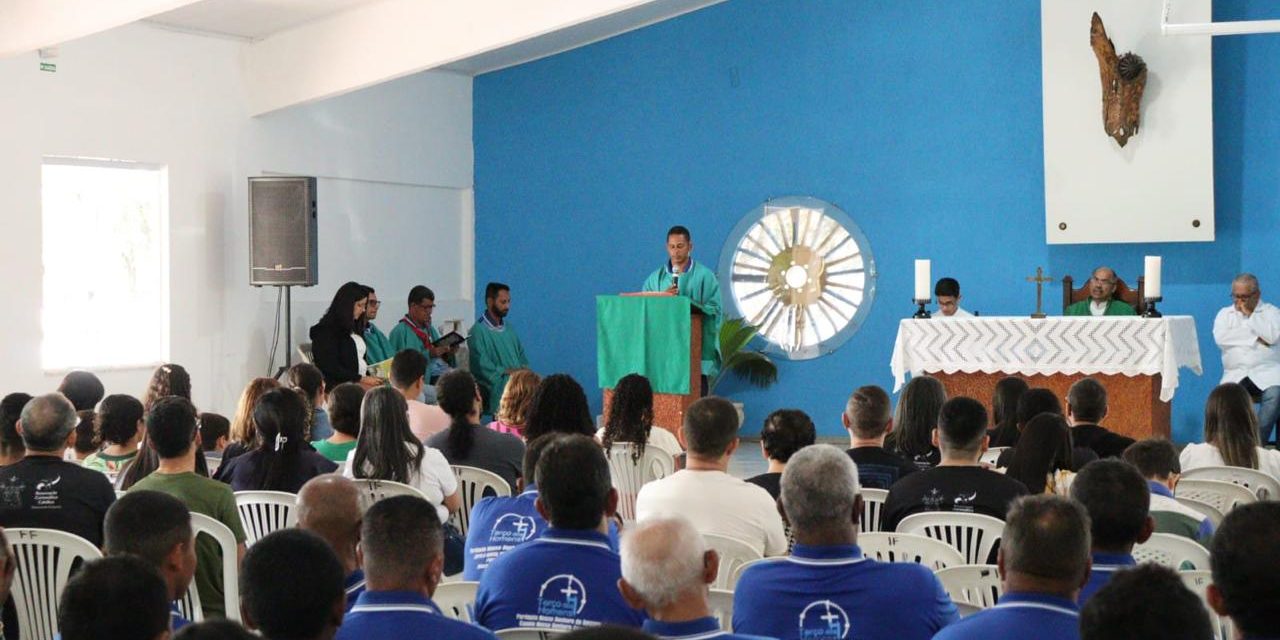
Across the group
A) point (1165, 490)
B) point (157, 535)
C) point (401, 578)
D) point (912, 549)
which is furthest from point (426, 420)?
point (401, 578)

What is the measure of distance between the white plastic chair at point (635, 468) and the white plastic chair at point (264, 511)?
4.97ft

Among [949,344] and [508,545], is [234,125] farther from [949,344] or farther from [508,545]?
[508,545]

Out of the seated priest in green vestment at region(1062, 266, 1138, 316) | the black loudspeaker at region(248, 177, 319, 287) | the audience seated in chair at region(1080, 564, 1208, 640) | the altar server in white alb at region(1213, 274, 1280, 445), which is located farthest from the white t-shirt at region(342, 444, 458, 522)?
the altar server in white alb at region(1213, 274, 1280, 445)

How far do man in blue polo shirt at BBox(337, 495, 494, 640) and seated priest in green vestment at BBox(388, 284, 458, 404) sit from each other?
8538 millimetres

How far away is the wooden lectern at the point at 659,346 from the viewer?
8.85m

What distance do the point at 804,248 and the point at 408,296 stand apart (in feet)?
10.8

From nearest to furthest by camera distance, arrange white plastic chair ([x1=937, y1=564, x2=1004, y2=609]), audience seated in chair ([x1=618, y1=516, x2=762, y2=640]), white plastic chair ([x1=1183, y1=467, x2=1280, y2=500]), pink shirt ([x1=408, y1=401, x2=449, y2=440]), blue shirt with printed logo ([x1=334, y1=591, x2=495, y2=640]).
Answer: audience seated in chair ([x1=618, y1=516, x2=762, y2=640])
blue shirt with printed logo ([x1=334, y1=591, x2=495, y2=640])
white plastic chair ([x1=937, y1=564, x2=1004, y2=609])
white plastic chair ([x1=1183, y1=467, x2=1280, y2=500])
pink shirt ([x1=408, y1=401, x2=449, y2=440])

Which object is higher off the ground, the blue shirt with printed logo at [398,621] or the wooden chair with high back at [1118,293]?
the wooden chair with high back at [1118,293]

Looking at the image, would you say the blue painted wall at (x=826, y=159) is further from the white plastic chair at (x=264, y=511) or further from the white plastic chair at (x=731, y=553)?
the white plastic chair at (x=731, y=553)

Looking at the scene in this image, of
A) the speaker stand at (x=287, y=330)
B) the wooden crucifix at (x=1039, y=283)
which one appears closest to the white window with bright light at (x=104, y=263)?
the speaker stand at (x=287, y=330)

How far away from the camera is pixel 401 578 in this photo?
2625mm

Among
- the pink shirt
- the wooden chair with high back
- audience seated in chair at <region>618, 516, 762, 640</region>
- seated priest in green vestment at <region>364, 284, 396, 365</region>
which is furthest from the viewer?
seated priest in green vestment at <region>364, 284, 396, 365</region>

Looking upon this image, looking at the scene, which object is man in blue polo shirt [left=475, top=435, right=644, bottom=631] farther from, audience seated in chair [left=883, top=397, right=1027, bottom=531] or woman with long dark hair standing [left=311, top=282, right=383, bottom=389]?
woman with long dark hair standing [left=311, top=282, right=383, bottom=389]

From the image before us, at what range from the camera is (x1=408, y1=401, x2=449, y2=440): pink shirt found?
20.4 feet
